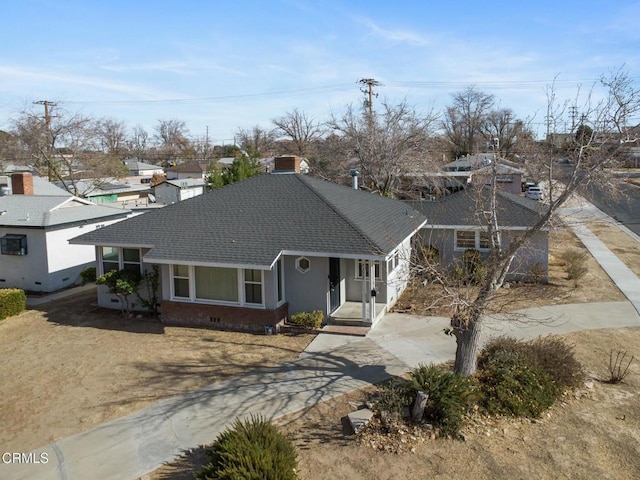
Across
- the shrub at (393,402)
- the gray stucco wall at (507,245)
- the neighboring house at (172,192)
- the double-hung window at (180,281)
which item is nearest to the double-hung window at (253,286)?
the double-hung window at (180,281)

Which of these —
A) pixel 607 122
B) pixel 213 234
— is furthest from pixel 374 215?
pixel 607 122

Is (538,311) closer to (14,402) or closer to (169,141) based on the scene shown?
(14,402)

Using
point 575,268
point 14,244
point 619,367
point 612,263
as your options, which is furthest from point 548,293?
point 14,244

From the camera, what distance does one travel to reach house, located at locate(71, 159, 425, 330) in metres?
15.4

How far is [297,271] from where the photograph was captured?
52.4ft

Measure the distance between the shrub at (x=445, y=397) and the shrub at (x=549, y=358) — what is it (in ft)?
6.18

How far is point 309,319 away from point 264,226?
3.52 metres

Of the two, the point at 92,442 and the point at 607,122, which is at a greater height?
the point at 607,122

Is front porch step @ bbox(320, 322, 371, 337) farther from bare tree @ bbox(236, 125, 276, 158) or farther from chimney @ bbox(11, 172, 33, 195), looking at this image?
bare tree @ bbox(236, 125, 276, 158)

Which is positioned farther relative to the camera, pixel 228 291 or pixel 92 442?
pixel 228 291

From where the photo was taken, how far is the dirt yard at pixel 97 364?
10.5 meters

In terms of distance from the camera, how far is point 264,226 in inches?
665

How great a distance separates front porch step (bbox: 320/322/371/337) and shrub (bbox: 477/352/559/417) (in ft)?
13.8

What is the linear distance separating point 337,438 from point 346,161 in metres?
26.8
